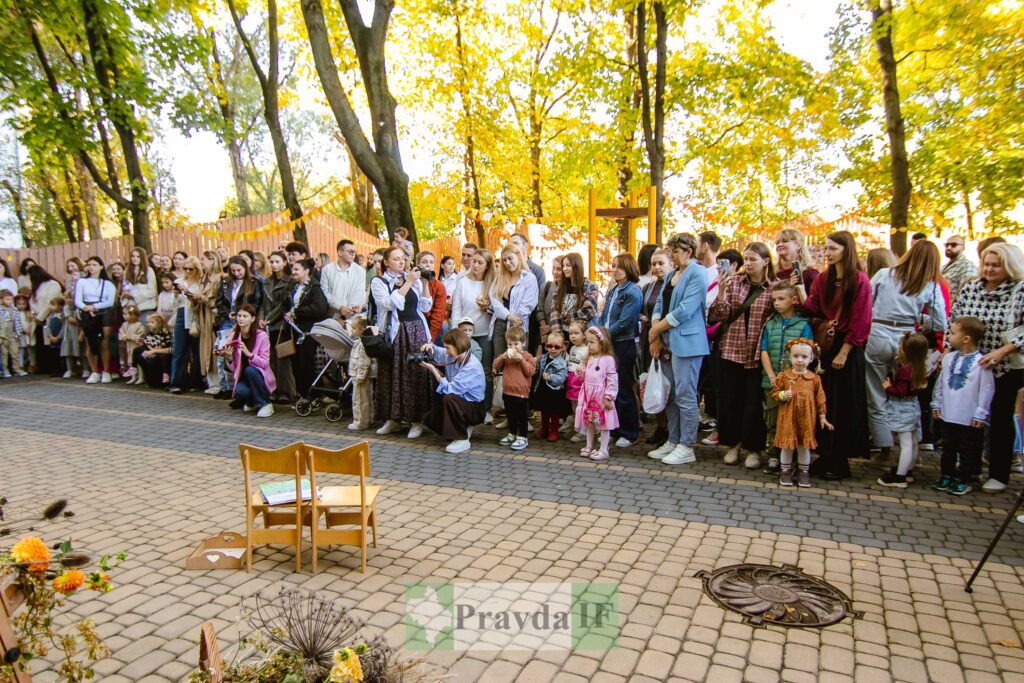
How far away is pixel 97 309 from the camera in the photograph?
12.2m

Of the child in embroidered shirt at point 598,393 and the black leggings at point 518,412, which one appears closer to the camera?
the child in embroidered shirt at point 598,393

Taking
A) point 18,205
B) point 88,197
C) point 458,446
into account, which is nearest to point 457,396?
point 458,446

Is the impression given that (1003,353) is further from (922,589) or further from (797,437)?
(922,589)

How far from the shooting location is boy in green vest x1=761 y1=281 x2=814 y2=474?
643 cm

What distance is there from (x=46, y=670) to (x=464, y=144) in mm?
21209

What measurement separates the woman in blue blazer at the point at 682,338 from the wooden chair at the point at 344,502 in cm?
340

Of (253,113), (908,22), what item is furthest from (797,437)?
(253,113)

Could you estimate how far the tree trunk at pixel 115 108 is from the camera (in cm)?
1303

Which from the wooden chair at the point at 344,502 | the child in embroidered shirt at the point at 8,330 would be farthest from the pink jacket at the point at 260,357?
the child in embroidered shirt at the point at 8,330

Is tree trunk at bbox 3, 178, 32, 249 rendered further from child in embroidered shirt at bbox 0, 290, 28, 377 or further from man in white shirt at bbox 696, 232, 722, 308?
man in white shirt at bbox 696, 232, 722, 308

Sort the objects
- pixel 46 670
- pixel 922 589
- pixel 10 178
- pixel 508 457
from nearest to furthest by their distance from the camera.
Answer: pixel 46 670 < pixel 922 589 < pixel 508 457 < pixel 10 178

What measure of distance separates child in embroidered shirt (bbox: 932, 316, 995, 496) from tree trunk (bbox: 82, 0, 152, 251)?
13.3 metres

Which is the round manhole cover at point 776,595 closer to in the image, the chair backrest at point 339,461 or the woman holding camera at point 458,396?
the chair backrest at point 339,461

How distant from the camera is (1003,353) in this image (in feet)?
18.7
